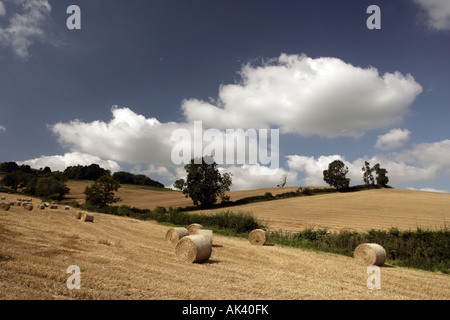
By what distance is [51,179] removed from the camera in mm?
73000

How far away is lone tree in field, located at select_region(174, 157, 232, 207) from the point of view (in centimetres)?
5812

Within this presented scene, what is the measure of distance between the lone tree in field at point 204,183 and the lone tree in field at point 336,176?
3139 cm

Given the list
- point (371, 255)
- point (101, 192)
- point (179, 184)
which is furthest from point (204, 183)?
point (371, 255)

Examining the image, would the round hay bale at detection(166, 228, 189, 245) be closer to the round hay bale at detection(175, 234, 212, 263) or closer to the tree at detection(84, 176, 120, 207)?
the round hay bale at detection(175, 234, 212, 263)

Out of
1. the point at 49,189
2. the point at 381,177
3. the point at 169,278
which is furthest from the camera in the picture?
the point at 381,177

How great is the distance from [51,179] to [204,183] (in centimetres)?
4239

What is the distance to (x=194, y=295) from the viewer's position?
6.62m

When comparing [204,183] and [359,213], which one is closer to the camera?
[359,213]

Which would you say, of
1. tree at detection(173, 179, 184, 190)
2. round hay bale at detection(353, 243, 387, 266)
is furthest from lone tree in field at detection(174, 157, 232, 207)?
round hay bale at detection(353, 243, 387, 266)

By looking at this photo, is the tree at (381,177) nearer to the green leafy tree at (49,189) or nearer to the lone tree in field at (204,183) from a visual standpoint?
the lone tree in field at (204,183)

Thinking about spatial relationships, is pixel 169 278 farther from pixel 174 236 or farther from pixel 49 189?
pixel 49 189
